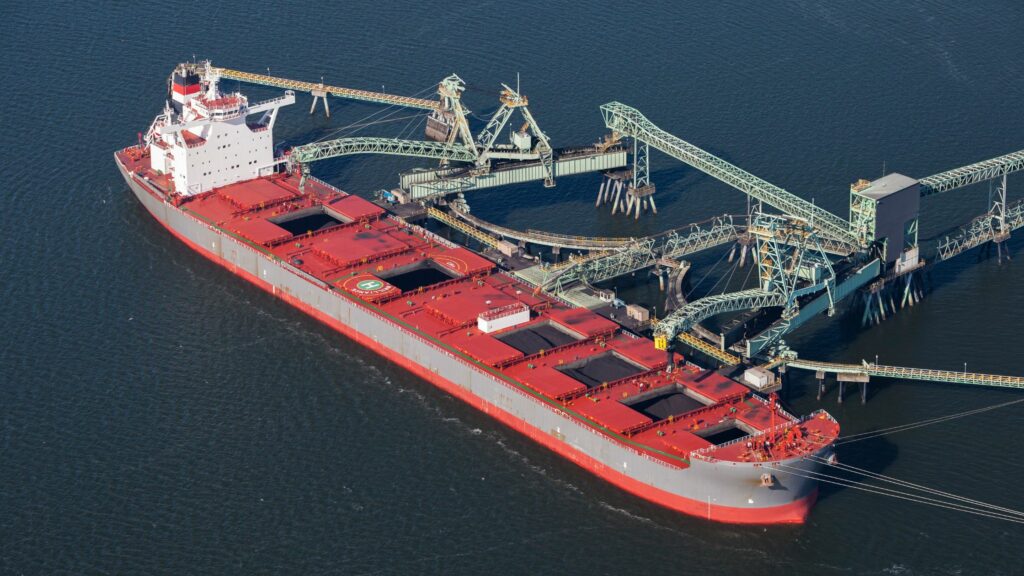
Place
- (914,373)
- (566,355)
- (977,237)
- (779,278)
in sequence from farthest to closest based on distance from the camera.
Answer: (977,237), (779,278), (566,355), (914,373)

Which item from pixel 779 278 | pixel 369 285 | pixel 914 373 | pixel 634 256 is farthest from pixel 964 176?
pixel 369 285

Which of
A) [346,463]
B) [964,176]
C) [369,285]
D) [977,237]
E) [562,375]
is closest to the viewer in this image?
[346,463]

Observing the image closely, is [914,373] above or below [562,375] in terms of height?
below

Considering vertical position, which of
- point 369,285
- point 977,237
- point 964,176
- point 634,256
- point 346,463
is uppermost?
point 964,176

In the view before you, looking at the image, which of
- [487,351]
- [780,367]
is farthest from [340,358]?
[780,367]

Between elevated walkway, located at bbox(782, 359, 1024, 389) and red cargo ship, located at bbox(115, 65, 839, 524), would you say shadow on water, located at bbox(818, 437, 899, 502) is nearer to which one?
red cargo ship, located at bbox(115, 65, 839, 524)

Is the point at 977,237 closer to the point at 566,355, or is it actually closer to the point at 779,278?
the point at 779,278

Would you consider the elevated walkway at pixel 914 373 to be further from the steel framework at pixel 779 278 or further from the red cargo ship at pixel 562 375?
the red cargo ship at pixel 562 375

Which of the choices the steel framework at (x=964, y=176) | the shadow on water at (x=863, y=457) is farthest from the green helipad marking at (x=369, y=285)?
the steel framework at (x=964, y=176)

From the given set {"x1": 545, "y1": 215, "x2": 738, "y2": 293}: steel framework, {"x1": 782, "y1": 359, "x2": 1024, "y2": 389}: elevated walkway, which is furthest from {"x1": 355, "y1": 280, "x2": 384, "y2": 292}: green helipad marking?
{"x1": 782, "y1": 359, "x2": 1024, "y2": 389}: elevated walkway
